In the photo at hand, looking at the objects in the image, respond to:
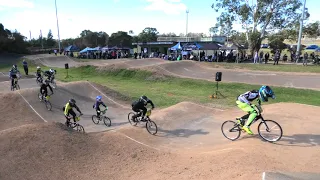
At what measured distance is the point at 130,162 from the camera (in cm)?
855

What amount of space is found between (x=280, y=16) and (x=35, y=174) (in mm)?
40667

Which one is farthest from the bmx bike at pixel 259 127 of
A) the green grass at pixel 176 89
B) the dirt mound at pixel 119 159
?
the green grass at pixel 176 89

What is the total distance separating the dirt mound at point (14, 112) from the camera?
13.5 m

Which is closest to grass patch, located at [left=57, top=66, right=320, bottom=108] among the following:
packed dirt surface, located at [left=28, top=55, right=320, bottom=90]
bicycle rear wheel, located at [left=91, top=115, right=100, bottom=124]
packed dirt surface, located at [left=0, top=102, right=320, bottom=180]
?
packed dirt surface, located at [left=28, top=55, right=320, bottom=90]

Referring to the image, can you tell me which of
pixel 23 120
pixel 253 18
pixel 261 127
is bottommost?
pixel 23 120

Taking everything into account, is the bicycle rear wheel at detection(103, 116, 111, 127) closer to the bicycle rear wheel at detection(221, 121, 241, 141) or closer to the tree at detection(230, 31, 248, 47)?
the bicycle rear wheel at detection(221, 121, 241, 141)

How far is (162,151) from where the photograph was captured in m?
9.53

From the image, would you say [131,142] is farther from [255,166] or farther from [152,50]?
[152,50]

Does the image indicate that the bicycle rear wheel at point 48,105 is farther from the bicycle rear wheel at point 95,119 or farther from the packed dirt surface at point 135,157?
the packed dirt surface at point 135,157

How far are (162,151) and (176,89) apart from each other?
45.5 feet

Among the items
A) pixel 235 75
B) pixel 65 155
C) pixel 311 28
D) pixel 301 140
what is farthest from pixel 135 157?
pixel 311 28

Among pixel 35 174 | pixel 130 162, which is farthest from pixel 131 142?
pixel 35 174

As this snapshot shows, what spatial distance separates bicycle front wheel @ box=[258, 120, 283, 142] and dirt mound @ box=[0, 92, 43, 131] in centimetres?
1102

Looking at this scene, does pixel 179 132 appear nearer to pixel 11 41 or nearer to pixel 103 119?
pixel 103 119
